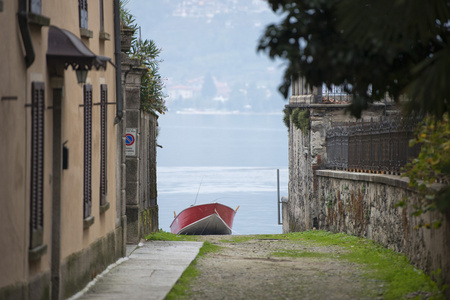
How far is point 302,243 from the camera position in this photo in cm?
1933

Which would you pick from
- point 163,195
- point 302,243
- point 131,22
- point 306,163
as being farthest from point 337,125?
point 163,195

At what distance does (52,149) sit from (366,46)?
178 inches

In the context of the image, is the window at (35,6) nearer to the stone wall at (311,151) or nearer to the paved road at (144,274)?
the paved road at (144,274)

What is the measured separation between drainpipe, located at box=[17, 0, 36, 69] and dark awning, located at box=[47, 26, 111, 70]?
2.75 ft

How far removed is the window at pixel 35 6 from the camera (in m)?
8.40

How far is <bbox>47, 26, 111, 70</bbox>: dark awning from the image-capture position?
903 cm

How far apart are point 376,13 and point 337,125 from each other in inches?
745

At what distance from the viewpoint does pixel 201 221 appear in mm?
30062

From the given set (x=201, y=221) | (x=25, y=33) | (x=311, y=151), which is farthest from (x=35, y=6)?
(x=201, y=221)

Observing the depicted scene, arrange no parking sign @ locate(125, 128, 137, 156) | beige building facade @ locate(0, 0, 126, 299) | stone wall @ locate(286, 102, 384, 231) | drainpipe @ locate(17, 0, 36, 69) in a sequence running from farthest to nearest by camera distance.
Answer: stone wall @ locate(286, 102, 384, 231), no parking sign @ locate(125, 128, 137, 156), drainpipe @ locate(17, 0, 36, 69), beige building facade @ locate(0, 0, 126, 299)

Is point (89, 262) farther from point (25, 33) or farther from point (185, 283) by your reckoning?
point (25, 33)

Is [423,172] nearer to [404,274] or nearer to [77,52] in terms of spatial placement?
[404,274]

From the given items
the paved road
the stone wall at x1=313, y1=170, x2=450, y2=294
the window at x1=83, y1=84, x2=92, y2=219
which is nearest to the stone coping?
the stone wall at x1=313, y1=170, x2=450, y2=294

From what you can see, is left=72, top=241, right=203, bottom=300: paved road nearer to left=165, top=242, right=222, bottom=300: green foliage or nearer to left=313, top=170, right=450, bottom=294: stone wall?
left=165, top=242, right=222, bottom=300: green foliage
